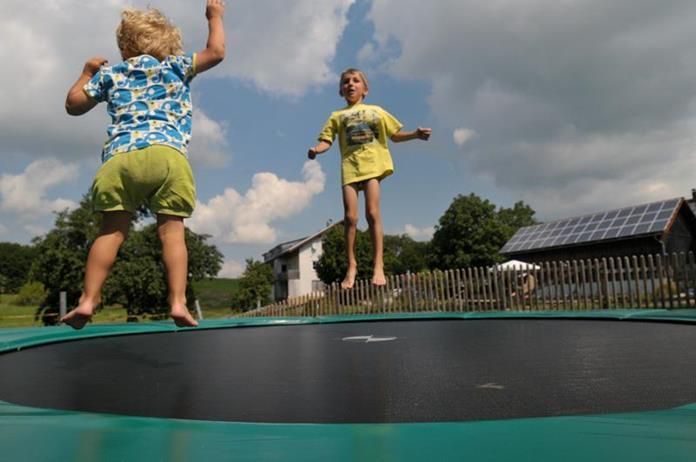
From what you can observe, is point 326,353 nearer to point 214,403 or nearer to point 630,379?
point 214,403

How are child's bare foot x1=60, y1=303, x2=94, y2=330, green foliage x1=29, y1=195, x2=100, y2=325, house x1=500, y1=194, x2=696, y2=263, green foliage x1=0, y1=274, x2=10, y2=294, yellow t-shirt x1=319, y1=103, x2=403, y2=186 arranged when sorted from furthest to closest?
green foliage x1=0, y1=274, x2=10, y2=294, green foliage x1=29, y1=195, x2=100, y2=325, house x1=500, y1=194, x2=696, y2=263, yellow t-shirt x1=319, y1=103, x2=403, y2=186, child's bare foot x1=60, y1=303, x2=94, y2=330

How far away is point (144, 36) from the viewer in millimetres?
1561

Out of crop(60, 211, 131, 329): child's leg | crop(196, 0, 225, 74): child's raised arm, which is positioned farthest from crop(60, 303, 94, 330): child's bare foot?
crop(196, 0, 225, 74): child's raised arm

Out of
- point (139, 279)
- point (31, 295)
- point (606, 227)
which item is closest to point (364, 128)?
point (606, 227)

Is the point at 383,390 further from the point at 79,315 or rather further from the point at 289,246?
the point at 289,246

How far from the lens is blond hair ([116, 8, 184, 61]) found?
1561mm

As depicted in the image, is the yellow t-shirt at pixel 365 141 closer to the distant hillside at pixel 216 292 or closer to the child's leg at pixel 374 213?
the child's leg at pixel 374 213

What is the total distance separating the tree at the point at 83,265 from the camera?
17.4m

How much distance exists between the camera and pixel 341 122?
2898mm

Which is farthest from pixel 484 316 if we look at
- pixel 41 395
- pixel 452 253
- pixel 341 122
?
pixel 452 253

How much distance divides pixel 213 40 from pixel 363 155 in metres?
1.35

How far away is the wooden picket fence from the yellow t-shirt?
5024 mm

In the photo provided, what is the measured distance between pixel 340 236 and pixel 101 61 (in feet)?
61.0

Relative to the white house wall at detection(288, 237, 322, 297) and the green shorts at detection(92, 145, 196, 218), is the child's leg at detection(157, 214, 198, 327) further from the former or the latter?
the white house wall at detection(288, 237, 322, 297)
